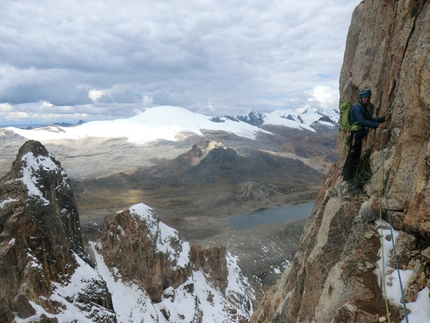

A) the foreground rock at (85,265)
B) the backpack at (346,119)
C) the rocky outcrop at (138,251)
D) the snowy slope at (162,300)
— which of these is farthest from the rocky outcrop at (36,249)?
the backpack at (346,119)

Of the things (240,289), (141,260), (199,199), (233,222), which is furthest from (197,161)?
(141,260)

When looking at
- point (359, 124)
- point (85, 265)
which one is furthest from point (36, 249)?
point (359, 124)

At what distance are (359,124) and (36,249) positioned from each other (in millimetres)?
15261

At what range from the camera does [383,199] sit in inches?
261

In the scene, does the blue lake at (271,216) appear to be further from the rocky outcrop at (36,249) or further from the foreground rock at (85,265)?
the rocky outcrop at (36,249)

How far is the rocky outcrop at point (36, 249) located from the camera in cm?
1352

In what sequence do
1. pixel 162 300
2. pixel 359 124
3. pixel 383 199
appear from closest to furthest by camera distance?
pixel 383 199 < pixel 359 124 < pixel 162 300

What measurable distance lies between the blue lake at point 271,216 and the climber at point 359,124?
67559 millimetres

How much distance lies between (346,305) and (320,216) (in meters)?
4.75

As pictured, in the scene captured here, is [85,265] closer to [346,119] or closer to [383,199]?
[346,119]

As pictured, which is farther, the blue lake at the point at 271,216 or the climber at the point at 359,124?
the blue lake at the point at 271,216

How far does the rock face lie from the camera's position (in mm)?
5352

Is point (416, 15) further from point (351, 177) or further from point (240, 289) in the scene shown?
point (240, 289)

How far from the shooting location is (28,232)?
14914 millimetres
